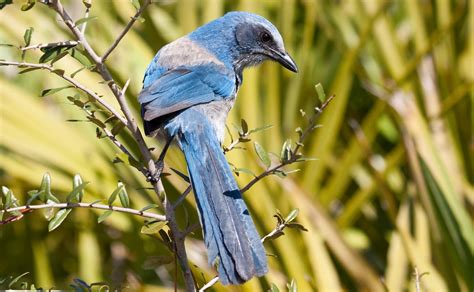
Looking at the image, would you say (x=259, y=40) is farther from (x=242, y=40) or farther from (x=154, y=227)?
(x=154, y=227)

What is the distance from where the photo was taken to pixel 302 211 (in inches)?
116

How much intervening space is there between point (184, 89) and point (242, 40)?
0.49 meters

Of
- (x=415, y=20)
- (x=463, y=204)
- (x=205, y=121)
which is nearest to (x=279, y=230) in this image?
(x=205, y=121)

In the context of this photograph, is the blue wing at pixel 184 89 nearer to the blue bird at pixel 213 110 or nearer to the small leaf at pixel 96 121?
the blue bird at pixel 213 110

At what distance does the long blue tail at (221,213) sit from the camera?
1714 millimetres

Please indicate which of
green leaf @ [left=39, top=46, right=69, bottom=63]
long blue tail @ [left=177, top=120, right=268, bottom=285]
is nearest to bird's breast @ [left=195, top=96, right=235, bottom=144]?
long blue tail @ [left=177, top=120, right=268, bottom=285]

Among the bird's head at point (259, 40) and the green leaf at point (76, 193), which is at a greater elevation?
the bird's head at point (259, 40)

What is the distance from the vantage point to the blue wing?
88.1 inches

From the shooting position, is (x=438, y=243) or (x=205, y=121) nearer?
(x=205, y=121)

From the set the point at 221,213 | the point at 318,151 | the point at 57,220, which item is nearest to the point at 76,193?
the point at 57,220

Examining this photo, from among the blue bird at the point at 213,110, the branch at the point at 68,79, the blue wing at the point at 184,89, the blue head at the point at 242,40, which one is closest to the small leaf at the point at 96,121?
the branch at the point at 68,79

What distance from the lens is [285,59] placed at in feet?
9.08

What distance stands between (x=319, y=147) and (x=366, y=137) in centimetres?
24

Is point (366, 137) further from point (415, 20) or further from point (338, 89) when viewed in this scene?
point (415, 20)
